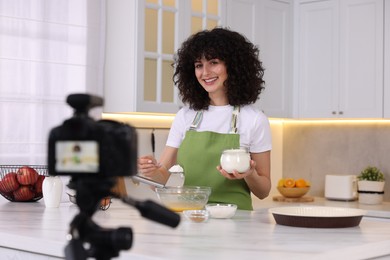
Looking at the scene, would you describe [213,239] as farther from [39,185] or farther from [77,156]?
[39,185]

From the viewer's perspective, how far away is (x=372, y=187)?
4555 millimetres

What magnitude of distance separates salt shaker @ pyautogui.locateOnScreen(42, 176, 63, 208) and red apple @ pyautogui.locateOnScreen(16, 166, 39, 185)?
17cm

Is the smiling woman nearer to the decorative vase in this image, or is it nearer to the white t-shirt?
the white t-shirt

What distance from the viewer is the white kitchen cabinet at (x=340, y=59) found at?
453cm

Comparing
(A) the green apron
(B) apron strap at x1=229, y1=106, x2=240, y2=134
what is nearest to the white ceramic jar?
(A) the green apron

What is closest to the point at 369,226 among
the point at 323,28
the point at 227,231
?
the point at 227,231

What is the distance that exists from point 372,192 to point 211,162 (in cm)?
201

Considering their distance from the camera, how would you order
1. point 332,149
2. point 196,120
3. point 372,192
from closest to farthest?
point 196,120 < point 372,192 < point 332,149

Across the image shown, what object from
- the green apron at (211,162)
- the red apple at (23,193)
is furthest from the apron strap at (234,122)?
the red apple at (23,193)

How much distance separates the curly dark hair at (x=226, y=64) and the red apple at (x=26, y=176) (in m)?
0.72

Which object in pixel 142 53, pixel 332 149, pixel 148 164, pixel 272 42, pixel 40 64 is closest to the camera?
pixel 148 164

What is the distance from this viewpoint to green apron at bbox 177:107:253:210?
278 centimetres

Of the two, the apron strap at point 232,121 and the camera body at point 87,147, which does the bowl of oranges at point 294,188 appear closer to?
the apron strap at point 232,121

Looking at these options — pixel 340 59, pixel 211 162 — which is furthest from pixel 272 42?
pixel 211 162
